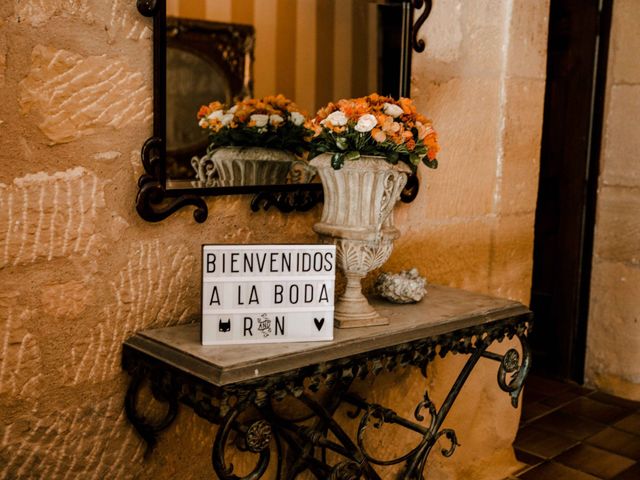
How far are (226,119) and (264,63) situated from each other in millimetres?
198

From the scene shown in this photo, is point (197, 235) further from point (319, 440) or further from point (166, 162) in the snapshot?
point (319, 440)

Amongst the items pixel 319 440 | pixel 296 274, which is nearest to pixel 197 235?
pixel 296 274

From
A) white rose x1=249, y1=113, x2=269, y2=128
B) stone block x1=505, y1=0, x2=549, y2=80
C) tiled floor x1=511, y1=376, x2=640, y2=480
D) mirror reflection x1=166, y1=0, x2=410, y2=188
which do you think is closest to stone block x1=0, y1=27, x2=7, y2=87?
mirror reflection x1=166, y1=0, x2=410, y2=188

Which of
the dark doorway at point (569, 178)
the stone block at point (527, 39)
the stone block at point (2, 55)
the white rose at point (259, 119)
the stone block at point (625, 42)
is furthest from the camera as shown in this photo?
the dark doorway at point (569, 178)

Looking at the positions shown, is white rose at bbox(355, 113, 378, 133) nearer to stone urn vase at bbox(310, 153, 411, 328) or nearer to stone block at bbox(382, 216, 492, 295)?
stone urn vase at bbox(310, 153, 411, 328)

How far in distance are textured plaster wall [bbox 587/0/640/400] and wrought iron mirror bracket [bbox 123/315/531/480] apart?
1.69m

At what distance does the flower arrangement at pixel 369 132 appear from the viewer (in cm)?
178

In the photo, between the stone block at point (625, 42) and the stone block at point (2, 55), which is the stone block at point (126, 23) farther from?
the stone block at point (625, 42)

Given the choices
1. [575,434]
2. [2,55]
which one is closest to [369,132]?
[2,55]

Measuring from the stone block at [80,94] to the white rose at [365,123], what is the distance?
19.4 inches

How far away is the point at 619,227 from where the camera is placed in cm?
368

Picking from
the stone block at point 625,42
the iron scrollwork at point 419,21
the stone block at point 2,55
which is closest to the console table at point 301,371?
the stone block at point 2,55

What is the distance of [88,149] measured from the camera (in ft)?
5.38

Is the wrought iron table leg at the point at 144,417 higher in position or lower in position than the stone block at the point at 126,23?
lower
